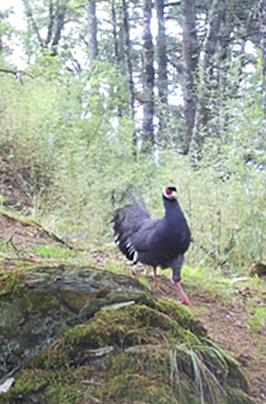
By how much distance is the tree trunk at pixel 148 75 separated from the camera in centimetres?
1858

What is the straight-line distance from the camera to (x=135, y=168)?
39.9 feet

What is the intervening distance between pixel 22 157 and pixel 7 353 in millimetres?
7412

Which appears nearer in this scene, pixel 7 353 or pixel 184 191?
pixel 7 353

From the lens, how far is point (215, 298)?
5.74 metres

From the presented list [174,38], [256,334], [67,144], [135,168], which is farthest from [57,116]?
[174,38]

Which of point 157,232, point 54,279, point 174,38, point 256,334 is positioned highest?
point 174,38

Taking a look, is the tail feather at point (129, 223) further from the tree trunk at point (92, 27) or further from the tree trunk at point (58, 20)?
the tree trunk at point (58, 20)

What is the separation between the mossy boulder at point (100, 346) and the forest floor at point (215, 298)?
0.59 m

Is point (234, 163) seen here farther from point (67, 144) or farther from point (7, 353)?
point (7, 353)

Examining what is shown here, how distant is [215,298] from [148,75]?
1412 cm

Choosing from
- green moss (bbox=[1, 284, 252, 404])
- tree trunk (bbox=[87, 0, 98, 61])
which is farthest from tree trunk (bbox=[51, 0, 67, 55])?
green moss (bbox=[1, 284, 252, 404])

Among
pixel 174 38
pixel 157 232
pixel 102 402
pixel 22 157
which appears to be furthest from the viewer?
pixel 174 38

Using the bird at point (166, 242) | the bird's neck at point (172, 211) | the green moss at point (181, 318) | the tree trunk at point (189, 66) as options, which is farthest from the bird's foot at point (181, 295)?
the tree trunk at point (189, 66)

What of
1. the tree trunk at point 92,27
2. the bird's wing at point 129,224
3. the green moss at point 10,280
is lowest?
the bird's wing at point 129,224
